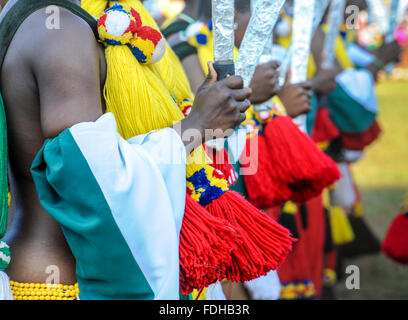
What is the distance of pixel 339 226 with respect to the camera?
5184mm

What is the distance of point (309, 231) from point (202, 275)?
261 centimetres

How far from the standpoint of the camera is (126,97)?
64.3 inches

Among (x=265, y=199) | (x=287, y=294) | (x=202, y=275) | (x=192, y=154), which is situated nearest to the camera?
(x=202, y=275)

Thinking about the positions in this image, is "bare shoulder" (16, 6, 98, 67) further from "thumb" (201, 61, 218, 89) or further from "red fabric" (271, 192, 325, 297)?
"red fabric" (271, 192, 325, 297)

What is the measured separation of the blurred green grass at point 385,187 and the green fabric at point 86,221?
3552 mm

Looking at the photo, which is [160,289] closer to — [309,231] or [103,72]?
[103,72]

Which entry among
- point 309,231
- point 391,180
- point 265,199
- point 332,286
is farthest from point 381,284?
point 391,180

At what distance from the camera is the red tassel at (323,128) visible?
4305mm

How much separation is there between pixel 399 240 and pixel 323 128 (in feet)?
3.21

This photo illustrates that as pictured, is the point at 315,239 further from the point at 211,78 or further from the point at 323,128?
the point at 211,78

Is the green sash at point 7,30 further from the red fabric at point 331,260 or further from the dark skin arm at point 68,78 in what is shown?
the red fabric at point 331,260

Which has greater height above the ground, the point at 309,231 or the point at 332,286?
the point at 309,231

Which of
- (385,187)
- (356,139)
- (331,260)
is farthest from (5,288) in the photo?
(385,187)

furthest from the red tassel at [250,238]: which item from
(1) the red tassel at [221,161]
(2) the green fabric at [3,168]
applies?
(2) the green fabric at [3,168]
